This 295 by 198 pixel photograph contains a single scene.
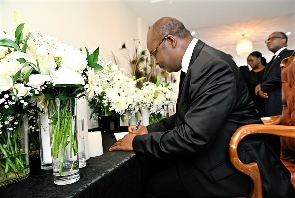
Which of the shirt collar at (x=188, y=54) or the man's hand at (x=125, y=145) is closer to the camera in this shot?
the man's hand at (x=125, y=145)

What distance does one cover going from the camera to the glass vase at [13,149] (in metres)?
0.74

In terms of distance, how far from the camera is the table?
2.19 feet

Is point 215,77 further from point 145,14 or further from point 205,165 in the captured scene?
point 145,14

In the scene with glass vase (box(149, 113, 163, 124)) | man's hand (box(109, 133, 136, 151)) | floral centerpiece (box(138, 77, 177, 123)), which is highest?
floral centerpiece (box(138, 77, 177, 123))

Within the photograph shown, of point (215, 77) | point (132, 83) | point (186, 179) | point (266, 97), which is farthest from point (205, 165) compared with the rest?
point (266, 97)

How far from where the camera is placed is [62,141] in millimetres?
727

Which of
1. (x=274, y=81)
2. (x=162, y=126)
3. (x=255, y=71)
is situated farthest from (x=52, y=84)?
(x=255, y=71)

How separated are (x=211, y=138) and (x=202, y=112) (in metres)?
0.11

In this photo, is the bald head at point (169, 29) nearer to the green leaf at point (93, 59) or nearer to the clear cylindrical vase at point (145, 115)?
the green leaf at point (93, 59)

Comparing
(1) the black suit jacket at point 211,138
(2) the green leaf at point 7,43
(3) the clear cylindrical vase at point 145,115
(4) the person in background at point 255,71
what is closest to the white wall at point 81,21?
(3) the clear cylindrical vase at point 145,115

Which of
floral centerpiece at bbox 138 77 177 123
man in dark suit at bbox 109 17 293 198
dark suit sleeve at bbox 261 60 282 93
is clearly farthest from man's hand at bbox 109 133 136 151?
dark suit sleeve at bbox 261 60 282 93

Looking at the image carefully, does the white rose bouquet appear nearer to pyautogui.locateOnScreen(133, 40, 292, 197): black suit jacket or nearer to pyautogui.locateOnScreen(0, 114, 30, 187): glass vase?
pyautogui.locateOnScreen(0, 114, 30, 187): glass vase

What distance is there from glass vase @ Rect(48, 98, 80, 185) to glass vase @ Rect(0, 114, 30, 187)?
0.13 m

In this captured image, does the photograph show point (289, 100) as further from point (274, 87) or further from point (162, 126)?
point (274, 87)
